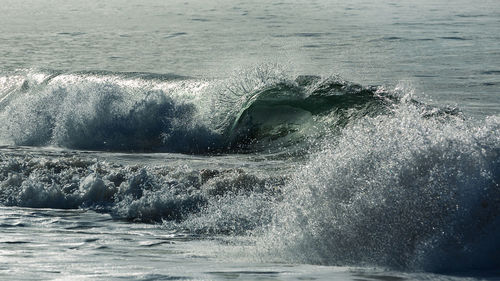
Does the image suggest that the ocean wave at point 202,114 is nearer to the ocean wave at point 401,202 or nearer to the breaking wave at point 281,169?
the breaking wave at point 281,169

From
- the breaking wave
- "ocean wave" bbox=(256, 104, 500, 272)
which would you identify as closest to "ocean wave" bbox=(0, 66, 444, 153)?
the breaking wave

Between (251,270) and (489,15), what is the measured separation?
101ft

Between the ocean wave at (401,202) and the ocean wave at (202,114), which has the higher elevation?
the ocean wave at (401,202)

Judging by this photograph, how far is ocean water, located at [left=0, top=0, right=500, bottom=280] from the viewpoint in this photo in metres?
5.10

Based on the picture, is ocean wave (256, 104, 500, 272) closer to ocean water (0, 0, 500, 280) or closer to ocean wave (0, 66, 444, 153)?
ocean water (0, 0, 500, 280)

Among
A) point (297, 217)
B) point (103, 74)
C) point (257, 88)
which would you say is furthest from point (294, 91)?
point (297, 217)

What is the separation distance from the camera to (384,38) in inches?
1000

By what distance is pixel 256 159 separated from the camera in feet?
36.0

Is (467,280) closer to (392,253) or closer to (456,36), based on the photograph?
(392,253)

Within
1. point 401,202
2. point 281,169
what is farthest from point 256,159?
point 401,202

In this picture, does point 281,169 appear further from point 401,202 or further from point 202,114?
point 401,202

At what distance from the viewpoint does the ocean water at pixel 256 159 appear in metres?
5.10

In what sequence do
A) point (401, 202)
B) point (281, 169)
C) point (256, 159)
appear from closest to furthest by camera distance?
point (401, 202)
point (281, 169)
point (256, 159)

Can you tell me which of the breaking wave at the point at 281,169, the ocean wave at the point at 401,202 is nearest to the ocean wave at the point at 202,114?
the breaking wave at the point at 281,169
